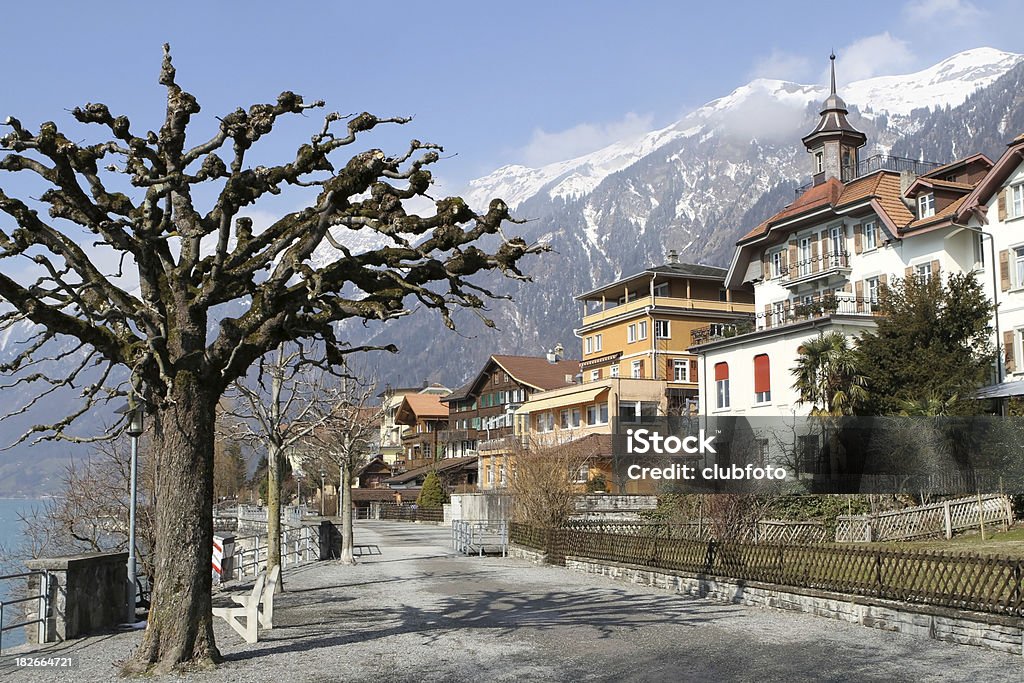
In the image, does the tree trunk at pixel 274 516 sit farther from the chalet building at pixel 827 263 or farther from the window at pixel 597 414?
the window at pixel 597 414

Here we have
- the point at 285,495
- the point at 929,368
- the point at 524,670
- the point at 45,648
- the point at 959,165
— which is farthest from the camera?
the point at 285,495

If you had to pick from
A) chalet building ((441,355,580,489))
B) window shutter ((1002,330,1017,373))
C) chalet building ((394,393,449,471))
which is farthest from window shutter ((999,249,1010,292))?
chalet building ((394,393,449,471))

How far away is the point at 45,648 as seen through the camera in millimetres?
15453

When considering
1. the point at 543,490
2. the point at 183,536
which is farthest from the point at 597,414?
the point at 183,536

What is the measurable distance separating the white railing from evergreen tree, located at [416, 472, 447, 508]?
32.8 meters

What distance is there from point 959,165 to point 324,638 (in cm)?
4009

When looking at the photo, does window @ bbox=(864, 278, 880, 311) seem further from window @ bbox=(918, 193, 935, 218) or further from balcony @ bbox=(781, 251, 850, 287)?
window @ bbox=(918, 193, 935, 218)

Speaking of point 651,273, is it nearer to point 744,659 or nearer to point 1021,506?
point 1021,506

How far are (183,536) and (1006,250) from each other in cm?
3590

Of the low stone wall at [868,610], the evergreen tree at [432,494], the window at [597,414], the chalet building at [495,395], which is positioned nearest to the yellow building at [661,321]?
the window at [597,414]

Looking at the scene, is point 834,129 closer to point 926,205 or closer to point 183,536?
point 926,205

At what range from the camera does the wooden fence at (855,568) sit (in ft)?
49.1

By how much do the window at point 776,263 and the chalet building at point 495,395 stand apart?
1193 inches

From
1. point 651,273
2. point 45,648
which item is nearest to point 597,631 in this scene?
point 45,648
